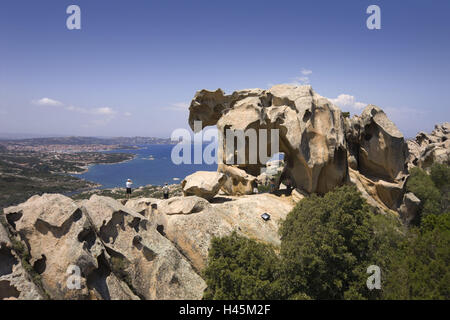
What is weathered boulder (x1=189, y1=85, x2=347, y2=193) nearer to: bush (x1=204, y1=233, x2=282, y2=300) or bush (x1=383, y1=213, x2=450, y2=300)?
bush (x1=383, y1=213, x2=450, y2=300)

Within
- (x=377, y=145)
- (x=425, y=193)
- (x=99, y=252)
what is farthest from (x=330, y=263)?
(x=425, y=193)

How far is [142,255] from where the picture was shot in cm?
1410

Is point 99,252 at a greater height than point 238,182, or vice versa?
point 238,182

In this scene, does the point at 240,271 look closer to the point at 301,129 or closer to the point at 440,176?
the point at 301,129

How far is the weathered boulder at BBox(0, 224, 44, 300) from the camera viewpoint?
9930mm

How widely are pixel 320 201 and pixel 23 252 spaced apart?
1604cm

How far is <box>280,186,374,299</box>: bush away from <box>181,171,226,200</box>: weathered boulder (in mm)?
7862

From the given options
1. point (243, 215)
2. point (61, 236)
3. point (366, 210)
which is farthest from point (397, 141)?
point (61, 236)

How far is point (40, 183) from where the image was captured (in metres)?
115

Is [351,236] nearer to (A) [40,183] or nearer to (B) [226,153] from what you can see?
(B) [226,153]

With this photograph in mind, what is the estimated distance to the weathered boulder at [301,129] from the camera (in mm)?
24797

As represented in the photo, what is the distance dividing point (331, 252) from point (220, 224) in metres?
6.99

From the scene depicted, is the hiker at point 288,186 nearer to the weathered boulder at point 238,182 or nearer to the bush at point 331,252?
the weathered boulder at point 238,182

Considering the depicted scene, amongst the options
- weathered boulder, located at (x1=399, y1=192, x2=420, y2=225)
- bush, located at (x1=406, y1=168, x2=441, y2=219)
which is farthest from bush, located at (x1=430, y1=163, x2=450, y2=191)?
weathered boulder, located at (x1=399, y1=192, x2=420, y2=225)
